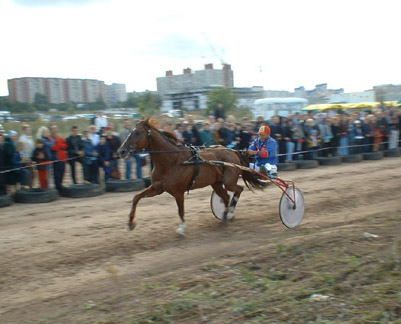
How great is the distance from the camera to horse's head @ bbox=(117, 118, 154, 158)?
6.61 meters

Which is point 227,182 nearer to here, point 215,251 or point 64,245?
point 215,251

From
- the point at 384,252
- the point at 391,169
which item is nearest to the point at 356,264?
the point at 384,252

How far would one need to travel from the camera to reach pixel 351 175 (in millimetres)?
13211

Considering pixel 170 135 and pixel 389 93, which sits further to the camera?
pixel 389 93

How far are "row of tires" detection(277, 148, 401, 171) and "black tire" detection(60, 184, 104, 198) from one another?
20.4ft

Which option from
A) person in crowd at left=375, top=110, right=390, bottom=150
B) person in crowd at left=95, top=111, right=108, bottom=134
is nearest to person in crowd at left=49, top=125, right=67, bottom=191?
person in crowd at left=95, top=111, right=108, bottom=134

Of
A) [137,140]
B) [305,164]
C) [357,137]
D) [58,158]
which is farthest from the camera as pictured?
[357,137]

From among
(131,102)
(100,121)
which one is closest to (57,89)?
(131,102)

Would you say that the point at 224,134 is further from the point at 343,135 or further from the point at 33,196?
the point at 343,135

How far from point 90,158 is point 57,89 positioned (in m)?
25.8

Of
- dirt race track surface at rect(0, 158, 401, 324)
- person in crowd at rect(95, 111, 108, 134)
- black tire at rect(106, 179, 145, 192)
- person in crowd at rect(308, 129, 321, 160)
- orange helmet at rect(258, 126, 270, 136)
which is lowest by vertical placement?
dirt race track surface at rect(0, 158, 401, 324)

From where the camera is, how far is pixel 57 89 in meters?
34.6

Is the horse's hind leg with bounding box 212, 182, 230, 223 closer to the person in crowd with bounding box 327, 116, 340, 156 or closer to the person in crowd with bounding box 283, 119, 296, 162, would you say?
the person in crowd with bounding box 283, 119, 296, 162

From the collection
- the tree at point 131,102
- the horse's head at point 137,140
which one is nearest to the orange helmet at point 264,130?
the horse's head at point 137,140
